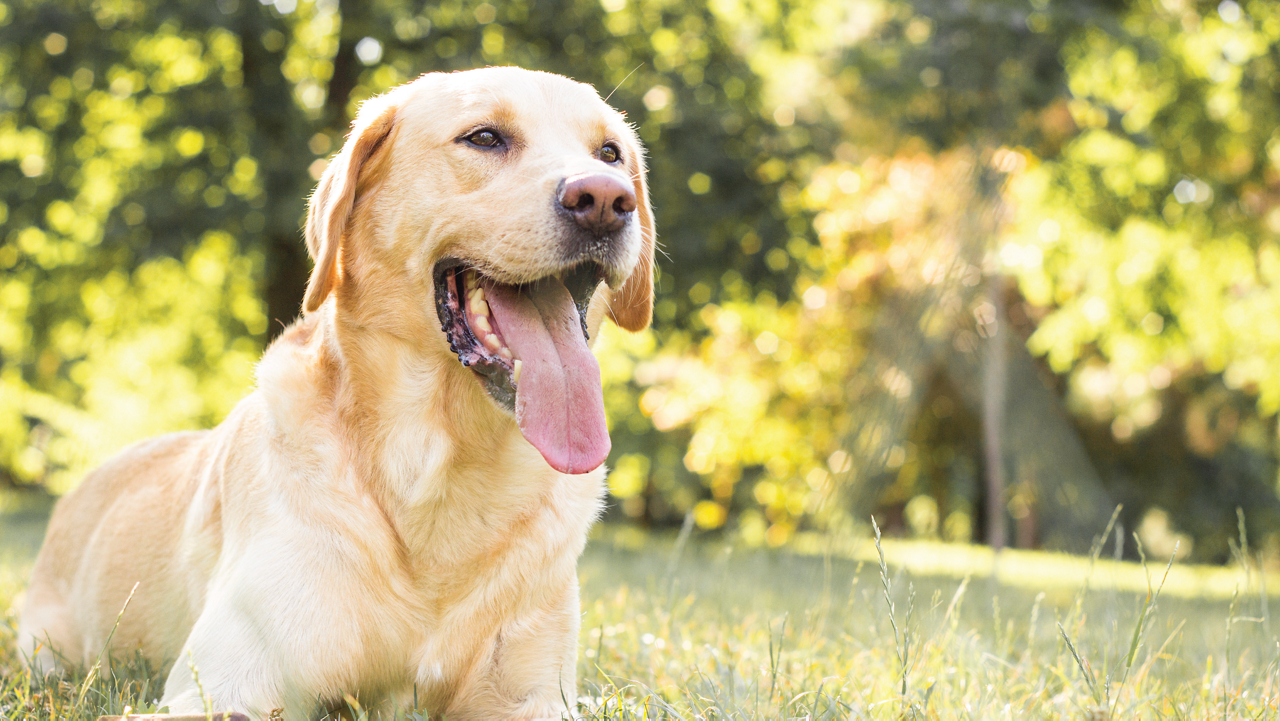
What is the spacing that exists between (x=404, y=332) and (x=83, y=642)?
168 centimetres

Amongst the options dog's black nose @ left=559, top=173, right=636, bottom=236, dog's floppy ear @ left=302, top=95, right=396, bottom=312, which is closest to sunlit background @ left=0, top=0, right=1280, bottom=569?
dog's black nose @ left=559, top=173, right=636, bottom=236

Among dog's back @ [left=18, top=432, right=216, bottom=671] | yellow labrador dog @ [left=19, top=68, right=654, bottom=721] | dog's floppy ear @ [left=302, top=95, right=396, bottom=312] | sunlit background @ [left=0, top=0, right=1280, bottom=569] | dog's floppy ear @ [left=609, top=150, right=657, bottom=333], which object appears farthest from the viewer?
sunlit background @ [left=0, top=0, right=1280, bottom=569]

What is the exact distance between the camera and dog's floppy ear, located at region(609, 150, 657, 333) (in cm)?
299

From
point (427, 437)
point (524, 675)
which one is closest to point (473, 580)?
point (524, 675)

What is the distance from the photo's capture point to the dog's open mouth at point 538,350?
224cm

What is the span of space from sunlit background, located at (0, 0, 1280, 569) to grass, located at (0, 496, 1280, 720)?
7.62ft

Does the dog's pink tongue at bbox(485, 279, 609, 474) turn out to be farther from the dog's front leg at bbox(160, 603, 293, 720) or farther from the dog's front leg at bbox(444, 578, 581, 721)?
the dog's front leg at bbox(160, 603, 293, 720)

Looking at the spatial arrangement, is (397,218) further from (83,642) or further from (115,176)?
(115,176)

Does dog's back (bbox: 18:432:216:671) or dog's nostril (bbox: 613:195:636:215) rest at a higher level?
dog's nostril (bbox: 613:195:636:215)

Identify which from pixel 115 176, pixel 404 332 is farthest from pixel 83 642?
pixel 115 176

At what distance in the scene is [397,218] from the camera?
8.06ft

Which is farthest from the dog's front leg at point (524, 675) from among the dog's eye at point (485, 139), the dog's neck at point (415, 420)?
the dog's eye at point (485, 139)

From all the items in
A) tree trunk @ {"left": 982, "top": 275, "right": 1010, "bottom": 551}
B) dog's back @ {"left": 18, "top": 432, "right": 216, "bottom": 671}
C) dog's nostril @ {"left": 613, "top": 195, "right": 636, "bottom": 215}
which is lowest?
tree trunk @ {"left": 982, "top": 275, "right": 1010, "bottom": 551}

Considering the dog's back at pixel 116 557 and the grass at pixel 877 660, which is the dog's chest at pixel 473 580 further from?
the dog's back at pixel 116 557
